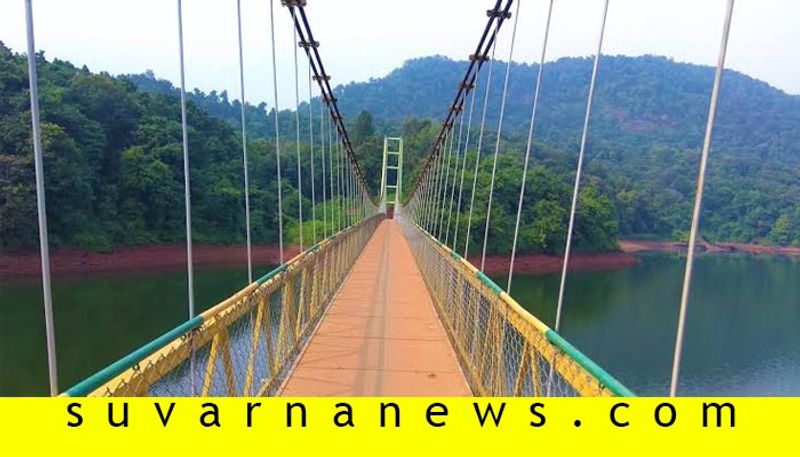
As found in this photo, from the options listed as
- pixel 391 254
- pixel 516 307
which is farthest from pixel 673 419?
pixel 391 254

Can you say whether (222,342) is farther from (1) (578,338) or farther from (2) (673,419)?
(1) (578,338)

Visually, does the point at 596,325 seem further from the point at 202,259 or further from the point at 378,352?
the point at 378,352

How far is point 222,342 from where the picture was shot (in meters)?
1.63

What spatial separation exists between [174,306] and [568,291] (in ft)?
45.0

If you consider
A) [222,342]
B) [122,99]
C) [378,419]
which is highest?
[122,99]

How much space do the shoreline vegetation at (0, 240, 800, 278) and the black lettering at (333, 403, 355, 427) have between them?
1538 cm

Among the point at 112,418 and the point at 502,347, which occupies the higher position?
the point at 112,418

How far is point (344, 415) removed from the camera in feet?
3.31

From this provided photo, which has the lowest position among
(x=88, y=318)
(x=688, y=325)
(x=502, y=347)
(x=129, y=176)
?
(x=688, y=325)

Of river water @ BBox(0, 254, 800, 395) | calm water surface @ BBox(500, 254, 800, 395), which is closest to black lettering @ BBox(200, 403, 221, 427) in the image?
river water @ BBox(0, 254, 800, 395)

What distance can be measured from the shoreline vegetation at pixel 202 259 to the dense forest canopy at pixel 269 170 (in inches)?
15.6

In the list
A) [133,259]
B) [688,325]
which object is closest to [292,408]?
[688,325]

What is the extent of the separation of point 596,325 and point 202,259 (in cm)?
1293

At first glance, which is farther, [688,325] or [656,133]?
[656,133]
